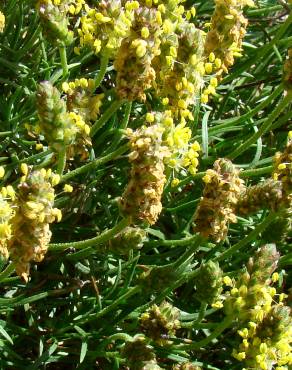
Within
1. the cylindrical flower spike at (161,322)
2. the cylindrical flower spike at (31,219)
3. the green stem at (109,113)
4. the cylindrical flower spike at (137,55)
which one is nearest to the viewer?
the cylindrical flower spike at (31,219)

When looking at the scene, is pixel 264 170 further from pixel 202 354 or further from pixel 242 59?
pixel 242 59

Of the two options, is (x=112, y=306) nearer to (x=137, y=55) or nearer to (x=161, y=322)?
(x=161, y=322)

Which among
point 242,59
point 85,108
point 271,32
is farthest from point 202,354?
Answer: point 271,32

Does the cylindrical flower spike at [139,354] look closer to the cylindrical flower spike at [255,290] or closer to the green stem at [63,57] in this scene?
the cylindrical flower spike at [255,290]

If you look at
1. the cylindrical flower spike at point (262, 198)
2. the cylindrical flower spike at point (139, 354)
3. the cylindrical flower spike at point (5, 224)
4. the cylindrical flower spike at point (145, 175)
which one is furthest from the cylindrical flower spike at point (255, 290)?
the cylindrical flower spike at point (5, 224)

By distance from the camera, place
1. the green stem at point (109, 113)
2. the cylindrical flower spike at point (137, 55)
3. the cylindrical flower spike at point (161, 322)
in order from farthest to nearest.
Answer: the cylindrical flower spike at point (161, 322)
the green stem at point (109, 113)
the cylindrical flower spike at point (137, 55)

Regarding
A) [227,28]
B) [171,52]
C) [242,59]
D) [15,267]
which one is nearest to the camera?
[15,267]
